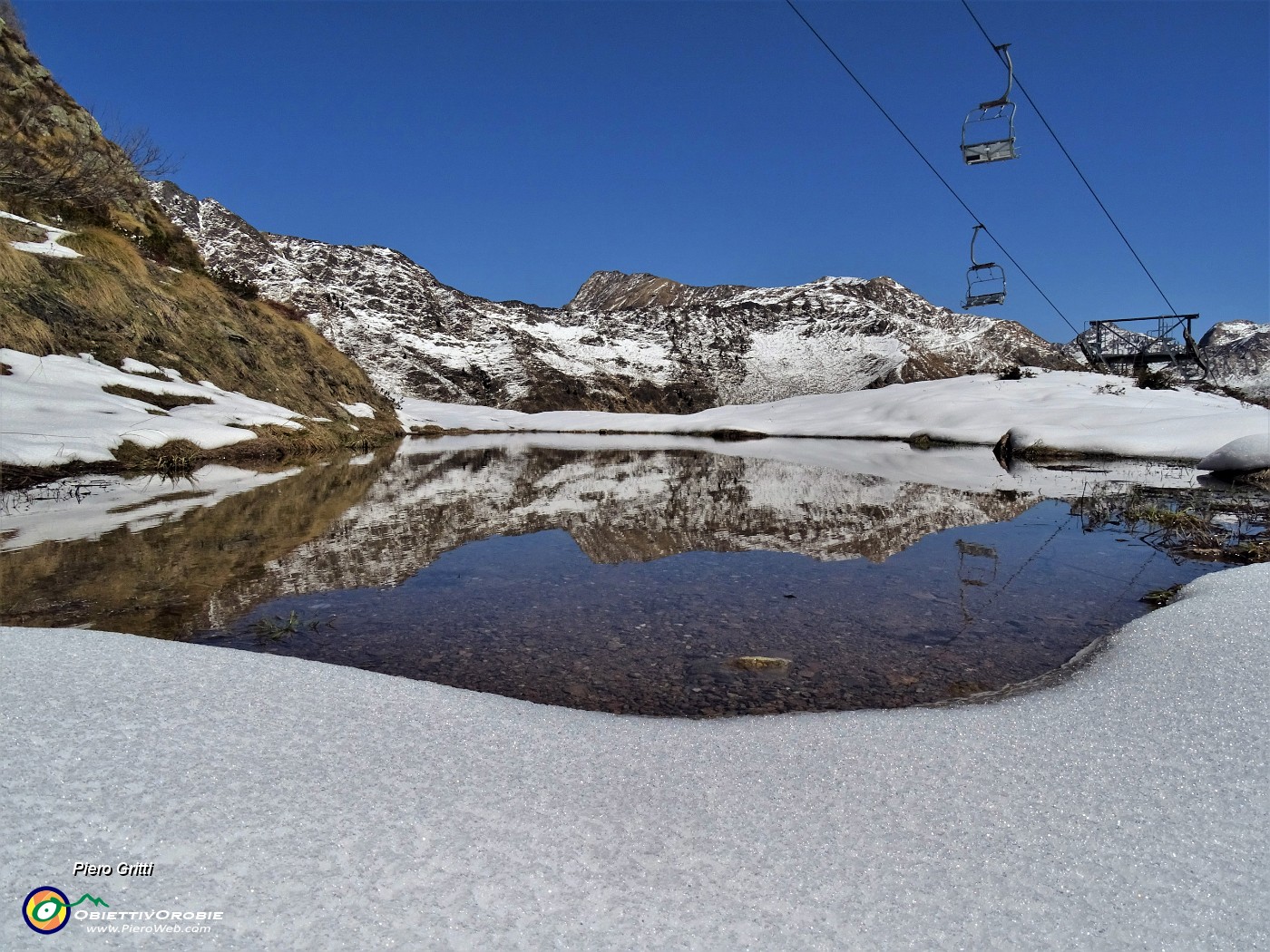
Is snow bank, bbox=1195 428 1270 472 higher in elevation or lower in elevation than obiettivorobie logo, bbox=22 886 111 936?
higher

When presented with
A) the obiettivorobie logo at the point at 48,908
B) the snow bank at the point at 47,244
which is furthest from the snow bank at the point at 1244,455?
the snow bank at the point at 47,244

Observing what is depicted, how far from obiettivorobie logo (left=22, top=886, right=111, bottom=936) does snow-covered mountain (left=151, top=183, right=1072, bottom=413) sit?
73.8m

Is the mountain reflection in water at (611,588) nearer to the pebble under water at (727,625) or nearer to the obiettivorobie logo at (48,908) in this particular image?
the pebble under water at (727,625)

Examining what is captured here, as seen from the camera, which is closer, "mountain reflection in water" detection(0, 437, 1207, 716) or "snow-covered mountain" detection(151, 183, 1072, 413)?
"mountain reflection in water" detection(0, 437, 1207, 716)

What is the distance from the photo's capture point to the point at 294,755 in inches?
71.3

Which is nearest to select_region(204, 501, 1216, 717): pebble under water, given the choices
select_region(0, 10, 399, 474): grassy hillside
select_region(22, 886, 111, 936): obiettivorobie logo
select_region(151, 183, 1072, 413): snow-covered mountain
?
select_region(22, 886, 111, 936): obiettivorobie logo

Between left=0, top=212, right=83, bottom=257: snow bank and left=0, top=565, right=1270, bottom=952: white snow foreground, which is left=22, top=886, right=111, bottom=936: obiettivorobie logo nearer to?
left=0, top=565, right=1270, bottom=952: white snow foreground

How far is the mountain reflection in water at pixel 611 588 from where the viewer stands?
332 centimetres

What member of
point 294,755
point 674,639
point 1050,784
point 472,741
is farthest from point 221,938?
point 674,639

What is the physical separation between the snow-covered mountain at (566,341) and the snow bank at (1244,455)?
219ft

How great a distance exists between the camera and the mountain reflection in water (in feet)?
10.9

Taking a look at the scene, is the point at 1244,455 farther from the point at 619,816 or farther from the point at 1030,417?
the point at 619,816

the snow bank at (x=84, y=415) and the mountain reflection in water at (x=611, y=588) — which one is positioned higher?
the snow bank at (x=84, y=415)

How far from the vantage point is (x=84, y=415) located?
390 inches
